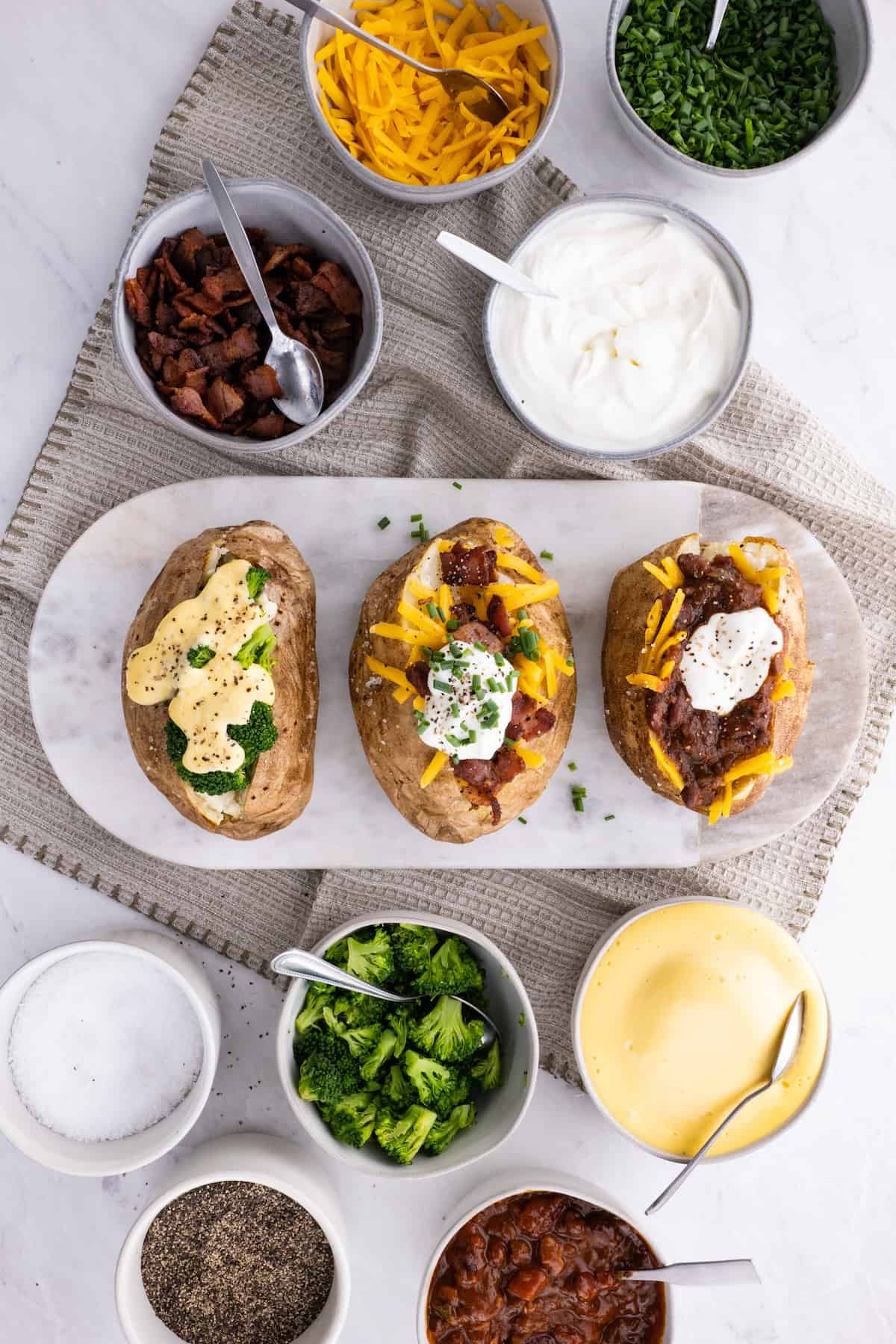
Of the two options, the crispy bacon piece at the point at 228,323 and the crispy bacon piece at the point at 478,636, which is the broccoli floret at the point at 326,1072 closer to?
the crispy bacon piece at the point at 478,636

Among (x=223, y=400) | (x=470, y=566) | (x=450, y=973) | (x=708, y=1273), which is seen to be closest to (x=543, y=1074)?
(x=450, y=973)

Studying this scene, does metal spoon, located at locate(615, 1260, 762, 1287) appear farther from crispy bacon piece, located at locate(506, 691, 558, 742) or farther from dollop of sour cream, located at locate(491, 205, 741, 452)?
dollop of sour cream, located at locate(491, 205, 741, 452)

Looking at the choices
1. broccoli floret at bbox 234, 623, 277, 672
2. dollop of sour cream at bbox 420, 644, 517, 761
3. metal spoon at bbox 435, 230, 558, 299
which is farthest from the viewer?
metal spoon at bbox 435, 230, 558, 299

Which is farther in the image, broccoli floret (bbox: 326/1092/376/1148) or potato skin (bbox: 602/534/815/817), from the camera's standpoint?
broccoli floret (bbox: 326/1092/376/1148)


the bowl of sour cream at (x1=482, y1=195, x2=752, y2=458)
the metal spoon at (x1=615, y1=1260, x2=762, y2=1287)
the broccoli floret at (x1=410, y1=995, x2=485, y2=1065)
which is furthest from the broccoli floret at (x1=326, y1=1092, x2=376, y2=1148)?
the bowl of sour cream at (x1=482, y1=195, x2=752, y2=458)

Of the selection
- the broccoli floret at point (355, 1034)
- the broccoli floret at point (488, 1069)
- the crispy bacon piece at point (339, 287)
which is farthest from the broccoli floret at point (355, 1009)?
the crispy bacon piece at point (339, 287)

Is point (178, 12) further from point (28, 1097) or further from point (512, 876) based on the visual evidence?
point (28, 1097)

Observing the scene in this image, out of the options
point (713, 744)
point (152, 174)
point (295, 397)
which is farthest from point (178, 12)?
point (713, 744)
